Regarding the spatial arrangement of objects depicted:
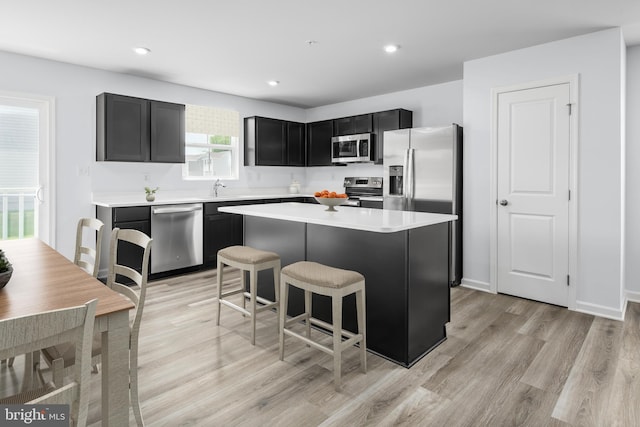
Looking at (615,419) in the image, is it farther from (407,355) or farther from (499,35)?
(499,35)

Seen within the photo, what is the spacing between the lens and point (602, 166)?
3.37m

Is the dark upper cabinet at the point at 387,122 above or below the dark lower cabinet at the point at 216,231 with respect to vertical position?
above

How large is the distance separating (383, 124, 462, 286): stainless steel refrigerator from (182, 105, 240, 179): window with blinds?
100.0 inches

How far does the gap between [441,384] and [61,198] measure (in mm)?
4411

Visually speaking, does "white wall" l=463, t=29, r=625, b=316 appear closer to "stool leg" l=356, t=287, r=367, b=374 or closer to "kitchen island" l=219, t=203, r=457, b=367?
"kitchen island" l=219, t=203, r=457, b=367

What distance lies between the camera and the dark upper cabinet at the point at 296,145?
6.55 metres

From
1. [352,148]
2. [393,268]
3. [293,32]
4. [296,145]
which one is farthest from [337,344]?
[296,145]

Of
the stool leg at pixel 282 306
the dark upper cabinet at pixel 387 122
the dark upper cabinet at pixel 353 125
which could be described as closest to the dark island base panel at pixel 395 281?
the stool leg at pixel 282 306

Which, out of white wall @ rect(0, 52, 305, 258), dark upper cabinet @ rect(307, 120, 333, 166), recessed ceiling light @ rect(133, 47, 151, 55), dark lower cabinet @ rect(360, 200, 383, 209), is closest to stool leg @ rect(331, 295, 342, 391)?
recessed ceiling light @ rect(133, 47, 151, 55)

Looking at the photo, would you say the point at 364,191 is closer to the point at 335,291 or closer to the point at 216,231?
the point at 216,231

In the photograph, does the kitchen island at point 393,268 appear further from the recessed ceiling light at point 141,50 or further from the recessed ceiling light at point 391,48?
the recessed ceiling light at point 141,50

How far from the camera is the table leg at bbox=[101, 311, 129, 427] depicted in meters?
1.33

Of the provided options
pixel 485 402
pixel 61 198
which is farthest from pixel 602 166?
pixel 61 198

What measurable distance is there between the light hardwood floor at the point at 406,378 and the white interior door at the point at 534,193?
54 cm
